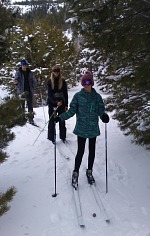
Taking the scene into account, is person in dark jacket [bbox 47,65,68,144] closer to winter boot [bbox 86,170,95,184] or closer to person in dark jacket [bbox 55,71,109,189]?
person in dark jacket [bbox 55,71,109,189]

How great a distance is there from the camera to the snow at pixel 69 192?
4.95 m

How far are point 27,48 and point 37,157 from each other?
670 inches

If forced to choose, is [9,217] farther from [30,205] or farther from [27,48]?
[27,48]

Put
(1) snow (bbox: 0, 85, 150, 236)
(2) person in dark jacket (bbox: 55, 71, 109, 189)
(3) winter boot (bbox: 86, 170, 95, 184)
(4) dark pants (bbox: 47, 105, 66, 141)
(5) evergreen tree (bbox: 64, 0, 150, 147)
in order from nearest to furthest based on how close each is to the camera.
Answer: (1) snow (bbox: 0, 85, 150, 236), (5) evergreen tree (bbox: 64, 0, 150, 147), (2) person in dark jacket (bbox: 55, 71, 109, 189), (3) winter boot (bbox: 86, 170, 95, 184), (4) dark pants (bbox: 47, 105, 66, 141)

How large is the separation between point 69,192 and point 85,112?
161cm

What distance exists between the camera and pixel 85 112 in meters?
6.16

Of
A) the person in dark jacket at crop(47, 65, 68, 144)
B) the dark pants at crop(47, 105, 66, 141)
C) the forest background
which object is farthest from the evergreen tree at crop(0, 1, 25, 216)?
the dark pants at crop(47, 105, 66, 141)

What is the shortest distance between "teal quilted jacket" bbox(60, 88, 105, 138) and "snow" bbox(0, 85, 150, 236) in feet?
3.39

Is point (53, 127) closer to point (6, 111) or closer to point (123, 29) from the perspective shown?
point (123, 29)

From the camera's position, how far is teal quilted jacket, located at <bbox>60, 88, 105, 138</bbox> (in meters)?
6.15

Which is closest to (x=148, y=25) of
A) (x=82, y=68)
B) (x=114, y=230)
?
(x=114, y=230)

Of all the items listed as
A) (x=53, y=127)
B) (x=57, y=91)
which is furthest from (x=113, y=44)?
(x=53, y=127)

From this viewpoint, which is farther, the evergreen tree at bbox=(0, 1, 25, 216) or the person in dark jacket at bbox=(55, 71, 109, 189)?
the person in dark jacket at bbox=(55, 71, 109, 189)

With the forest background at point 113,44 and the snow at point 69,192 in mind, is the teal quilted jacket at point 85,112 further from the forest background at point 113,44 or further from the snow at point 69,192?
the snow at point 69,192
